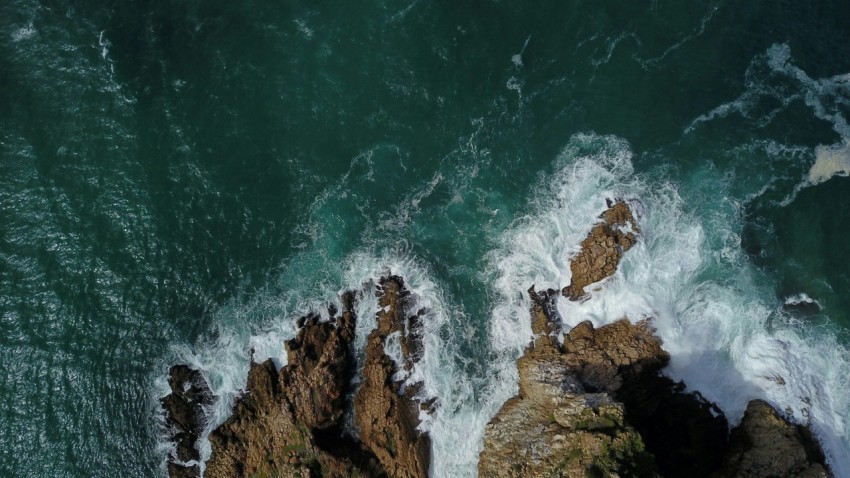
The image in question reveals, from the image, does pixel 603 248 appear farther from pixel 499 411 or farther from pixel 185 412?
pixel 185 412

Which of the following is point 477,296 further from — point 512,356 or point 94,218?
point 94,218

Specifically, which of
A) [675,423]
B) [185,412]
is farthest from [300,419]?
[675,423]

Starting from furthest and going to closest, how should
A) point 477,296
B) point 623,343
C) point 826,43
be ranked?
point 826,43 → point 477,296 → point 623,343

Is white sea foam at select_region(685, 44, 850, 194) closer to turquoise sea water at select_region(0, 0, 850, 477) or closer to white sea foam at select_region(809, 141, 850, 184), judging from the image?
white sea foam at select_region(809, 141, 850, 184)

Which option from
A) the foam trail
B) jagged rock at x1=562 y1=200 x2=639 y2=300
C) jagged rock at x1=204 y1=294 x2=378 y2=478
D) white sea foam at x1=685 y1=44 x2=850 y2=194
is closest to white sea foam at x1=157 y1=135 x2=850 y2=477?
the foam trail

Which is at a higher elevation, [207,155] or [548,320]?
[207,155]

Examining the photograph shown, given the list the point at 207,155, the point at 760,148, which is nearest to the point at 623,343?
the point at 760,148
